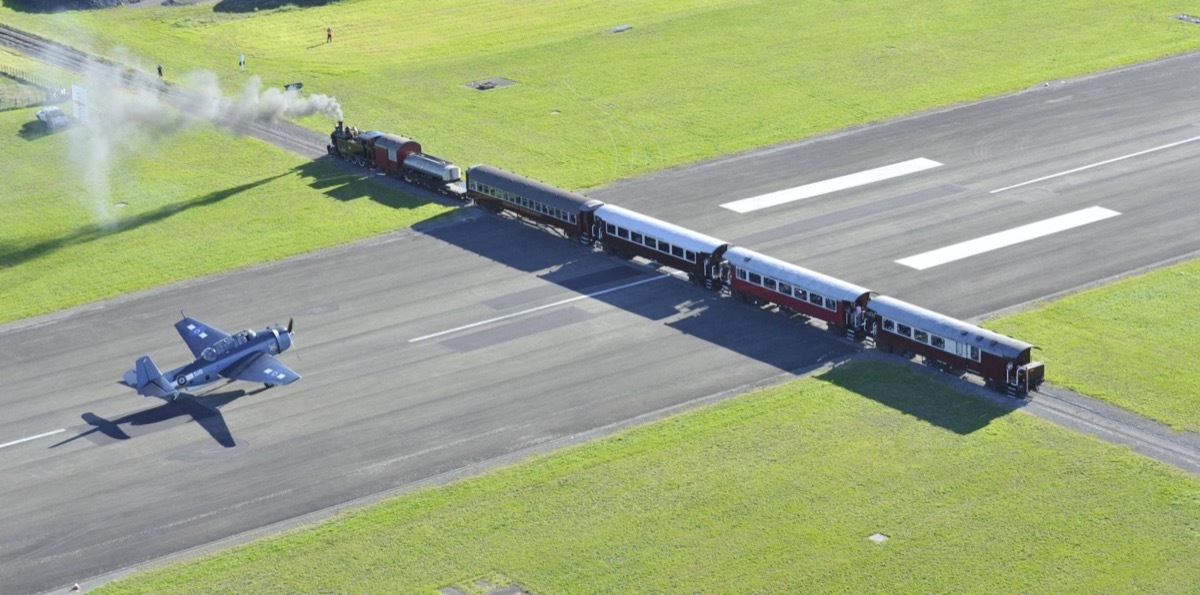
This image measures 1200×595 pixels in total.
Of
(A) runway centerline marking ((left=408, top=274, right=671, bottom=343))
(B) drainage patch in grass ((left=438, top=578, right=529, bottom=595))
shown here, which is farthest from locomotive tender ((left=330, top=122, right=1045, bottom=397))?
(B) drainage patch in grass ((left=438, top=578, right=529, bottom=595))

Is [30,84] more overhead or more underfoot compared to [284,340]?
more overhead

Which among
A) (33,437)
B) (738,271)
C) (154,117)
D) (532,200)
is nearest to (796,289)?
(738,271)

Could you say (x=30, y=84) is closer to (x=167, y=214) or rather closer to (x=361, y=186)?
(x=167, y=214)

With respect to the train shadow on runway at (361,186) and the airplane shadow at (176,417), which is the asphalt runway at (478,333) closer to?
the airplane shadow at (176,417)

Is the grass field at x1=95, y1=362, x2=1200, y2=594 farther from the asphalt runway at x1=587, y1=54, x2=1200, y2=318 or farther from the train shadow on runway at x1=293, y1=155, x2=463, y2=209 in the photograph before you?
the train shadow on runway at x1=293, y1=155, x2=463, y2=209

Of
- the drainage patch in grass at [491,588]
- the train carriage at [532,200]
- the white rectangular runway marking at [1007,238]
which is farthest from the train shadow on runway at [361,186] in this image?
the drainage patch in grass at [491,588]

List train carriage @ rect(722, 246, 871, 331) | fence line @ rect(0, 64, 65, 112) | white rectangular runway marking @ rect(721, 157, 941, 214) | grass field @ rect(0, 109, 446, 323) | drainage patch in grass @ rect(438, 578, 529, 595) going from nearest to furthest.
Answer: drainage patch in grass @ rect(438, 578, 529, 595)
train carriage @ rect(722, 246, 871, 331)
grass field @ rect(0, 109, 446, 323)
white rectangular runway marking @ rect(721, 157, 941, 214)
fence line @ rect(0, 64, 65, 112)

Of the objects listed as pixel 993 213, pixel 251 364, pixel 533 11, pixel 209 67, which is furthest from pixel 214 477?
pixel 533 11
